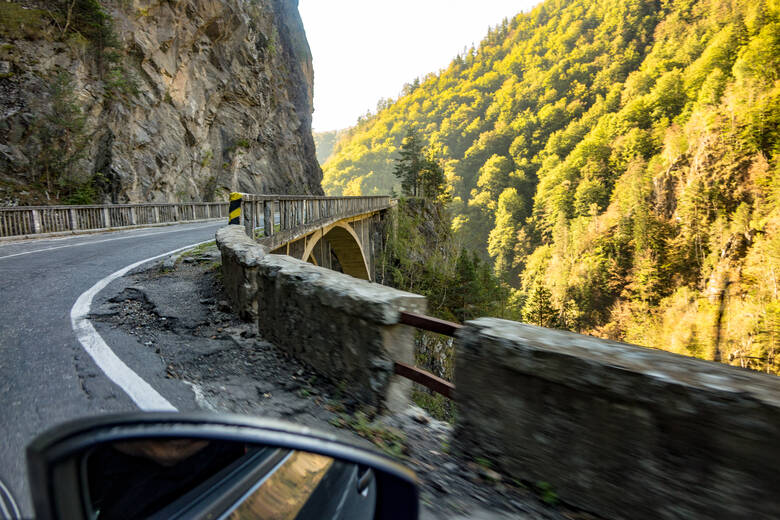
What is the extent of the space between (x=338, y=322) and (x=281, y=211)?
607cm

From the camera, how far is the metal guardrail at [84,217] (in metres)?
11.1

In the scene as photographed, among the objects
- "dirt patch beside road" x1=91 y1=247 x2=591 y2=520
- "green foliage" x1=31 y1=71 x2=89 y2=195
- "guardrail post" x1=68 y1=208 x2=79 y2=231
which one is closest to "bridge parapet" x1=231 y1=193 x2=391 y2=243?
"dirt patch beside road" x1=91 y1=247 x2=591 y2=520

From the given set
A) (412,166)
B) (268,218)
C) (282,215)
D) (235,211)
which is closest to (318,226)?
(282,215)

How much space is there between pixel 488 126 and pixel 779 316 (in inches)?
3861

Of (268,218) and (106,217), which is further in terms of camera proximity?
(106,217)

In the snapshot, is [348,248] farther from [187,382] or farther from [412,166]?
[412,166]

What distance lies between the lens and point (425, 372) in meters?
2.53

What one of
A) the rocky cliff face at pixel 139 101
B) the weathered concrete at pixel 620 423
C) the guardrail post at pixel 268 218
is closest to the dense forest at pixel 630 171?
the rocky cliff face at pixel 139 101

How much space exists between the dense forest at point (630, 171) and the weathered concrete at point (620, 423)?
3334 centimetres

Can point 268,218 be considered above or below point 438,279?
above

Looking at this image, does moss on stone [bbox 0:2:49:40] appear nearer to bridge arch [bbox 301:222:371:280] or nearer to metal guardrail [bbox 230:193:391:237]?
metal guardrail [bbox 230:193:391:237]


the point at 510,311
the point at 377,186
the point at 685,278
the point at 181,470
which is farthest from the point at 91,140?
the point at 377,186

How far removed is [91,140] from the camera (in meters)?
17.2

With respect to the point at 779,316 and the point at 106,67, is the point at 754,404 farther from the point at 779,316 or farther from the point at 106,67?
the point at 779,316
